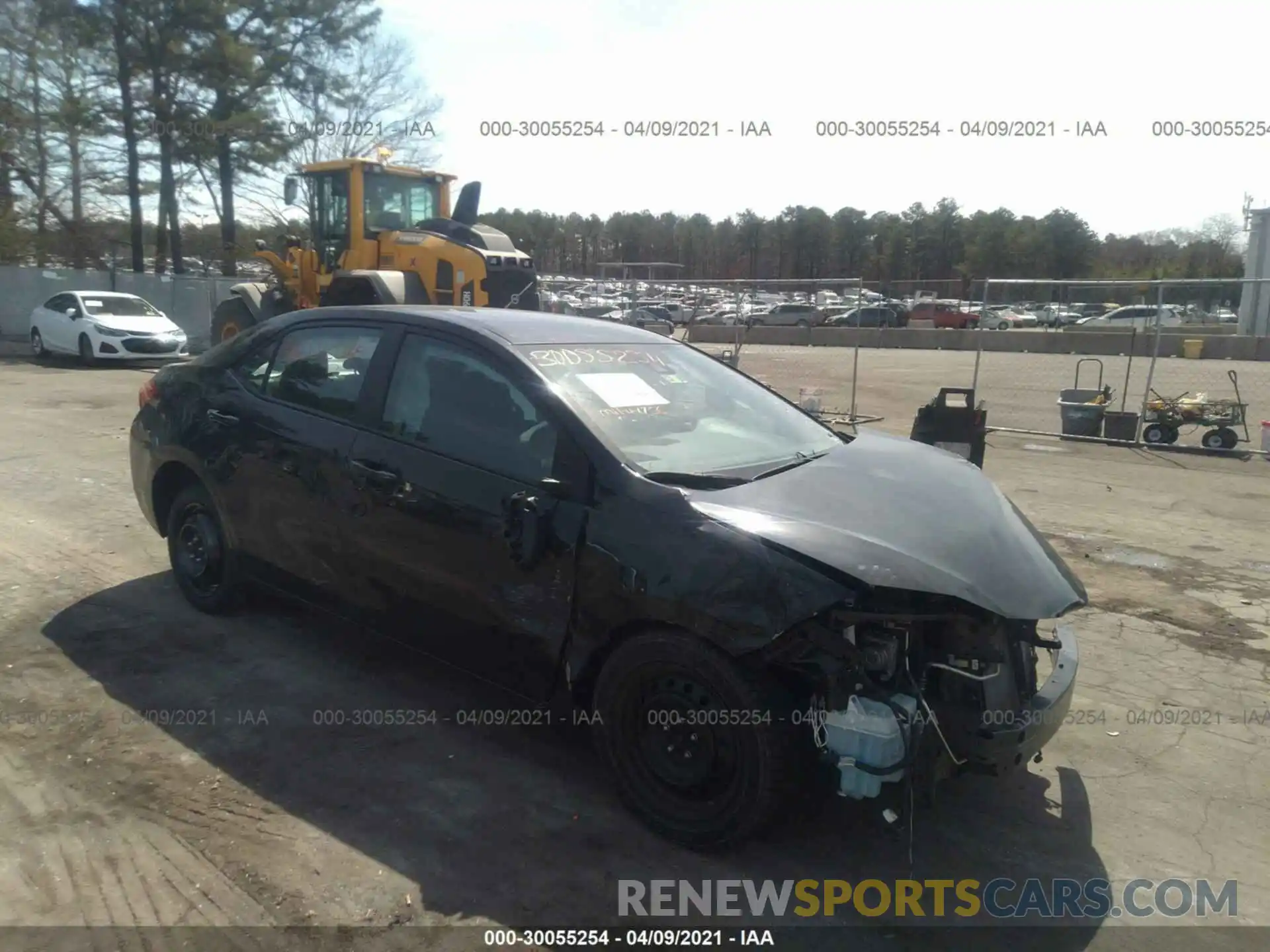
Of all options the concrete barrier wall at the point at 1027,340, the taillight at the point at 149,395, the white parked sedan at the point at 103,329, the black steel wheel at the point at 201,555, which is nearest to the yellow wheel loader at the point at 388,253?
the white parked sedan at the point at 103,329

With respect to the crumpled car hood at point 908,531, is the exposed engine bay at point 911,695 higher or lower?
lower

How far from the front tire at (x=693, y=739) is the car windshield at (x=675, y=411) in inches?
28.7

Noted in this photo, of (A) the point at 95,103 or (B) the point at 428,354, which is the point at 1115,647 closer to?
(B) the point at 428,354

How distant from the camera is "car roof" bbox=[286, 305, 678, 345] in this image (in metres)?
4.02

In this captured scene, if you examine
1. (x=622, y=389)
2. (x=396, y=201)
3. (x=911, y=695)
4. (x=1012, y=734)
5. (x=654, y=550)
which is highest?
(x=396, y=201)

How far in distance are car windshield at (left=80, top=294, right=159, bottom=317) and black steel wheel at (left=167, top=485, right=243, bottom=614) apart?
53.1ft

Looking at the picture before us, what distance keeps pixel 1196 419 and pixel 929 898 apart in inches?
416

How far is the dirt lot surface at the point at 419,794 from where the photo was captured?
2936 millimetres

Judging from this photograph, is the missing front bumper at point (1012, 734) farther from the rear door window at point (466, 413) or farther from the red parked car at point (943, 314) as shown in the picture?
the red parked car at point (943, 314)

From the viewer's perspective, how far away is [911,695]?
2941 millimetres

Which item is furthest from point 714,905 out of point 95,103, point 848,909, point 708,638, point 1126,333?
point 95,103

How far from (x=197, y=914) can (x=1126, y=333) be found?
27.0 metres

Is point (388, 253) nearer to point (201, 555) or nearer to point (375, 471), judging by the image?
point (201, 555)

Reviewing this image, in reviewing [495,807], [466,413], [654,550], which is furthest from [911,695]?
[466,413]
